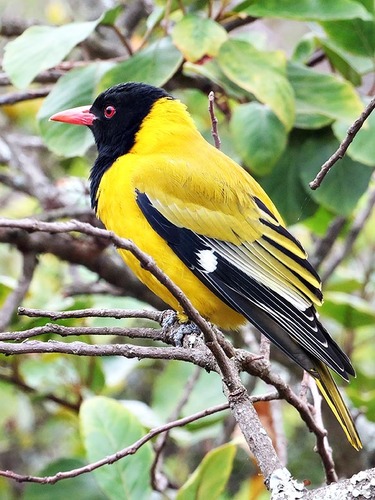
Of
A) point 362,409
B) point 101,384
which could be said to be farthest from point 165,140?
point 362,409

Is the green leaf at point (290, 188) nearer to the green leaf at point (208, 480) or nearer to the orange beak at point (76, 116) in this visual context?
the orange beak at point (76, 116)

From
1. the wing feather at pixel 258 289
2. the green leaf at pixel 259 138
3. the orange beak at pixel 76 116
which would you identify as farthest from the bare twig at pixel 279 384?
Answer: the orange beak at pixel 76 116

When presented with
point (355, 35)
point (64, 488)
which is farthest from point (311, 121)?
point (64, 488)

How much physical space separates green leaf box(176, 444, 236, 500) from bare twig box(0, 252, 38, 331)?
790mm

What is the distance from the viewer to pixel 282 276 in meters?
2.44

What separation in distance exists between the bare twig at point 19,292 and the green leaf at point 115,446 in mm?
428

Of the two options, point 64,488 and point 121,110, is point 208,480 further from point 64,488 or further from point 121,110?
point 121,110

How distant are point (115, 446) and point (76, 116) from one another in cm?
110

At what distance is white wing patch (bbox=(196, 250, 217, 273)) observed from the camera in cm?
237

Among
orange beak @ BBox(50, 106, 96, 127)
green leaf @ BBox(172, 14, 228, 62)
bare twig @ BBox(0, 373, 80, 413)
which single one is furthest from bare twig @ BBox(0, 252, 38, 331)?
green leaf @ BBox(172, 14, 228, 62)

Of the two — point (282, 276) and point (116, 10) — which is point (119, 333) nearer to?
point (282, 276)

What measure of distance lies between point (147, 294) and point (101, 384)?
1.45 feet

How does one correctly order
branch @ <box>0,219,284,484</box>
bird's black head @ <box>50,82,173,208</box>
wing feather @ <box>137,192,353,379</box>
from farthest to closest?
bird's black head @ <box>50,82,173,208</box>, wing feather @ <box>137,192,353,379</box>, branch @ <box>0,219,284,484</box>

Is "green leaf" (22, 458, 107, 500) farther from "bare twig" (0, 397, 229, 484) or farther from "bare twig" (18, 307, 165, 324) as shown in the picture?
"bare twig" (18, 307, 165, 324)
